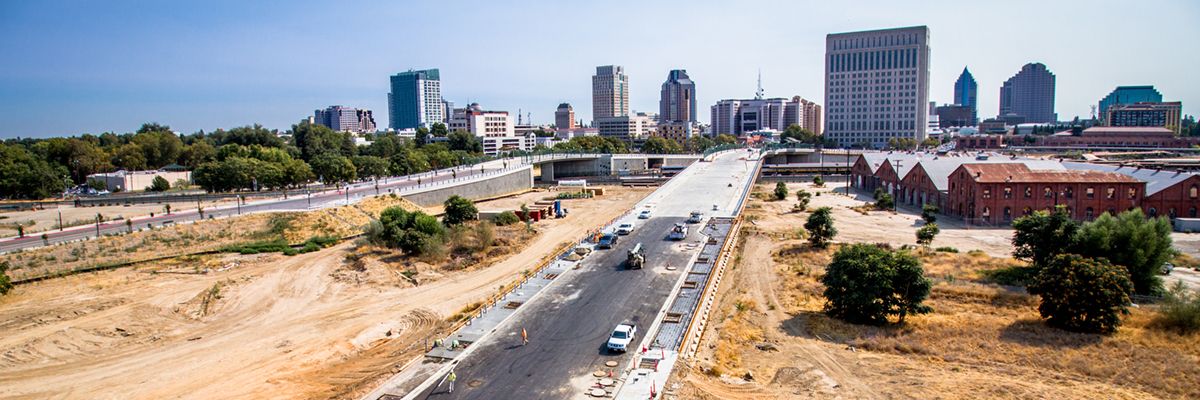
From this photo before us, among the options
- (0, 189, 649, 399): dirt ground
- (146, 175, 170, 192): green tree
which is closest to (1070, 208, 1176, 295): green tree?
(0, 189, 649, 399): dirt ground

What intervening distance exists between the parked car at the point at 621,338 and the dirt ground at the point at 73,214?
1958 inches

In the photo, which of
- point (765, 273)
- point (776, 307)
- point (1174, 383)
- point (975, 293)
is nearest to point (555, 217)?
point (765, 273)

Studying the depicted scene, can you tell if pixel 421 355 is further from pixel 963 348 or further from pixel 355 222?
pixel 355 222

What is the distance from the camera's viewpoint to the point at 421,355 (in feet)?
87.6

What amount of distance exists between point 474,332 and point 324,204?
1555 inches

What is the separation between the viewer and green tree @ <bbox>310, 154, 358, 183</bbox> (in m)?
86.5

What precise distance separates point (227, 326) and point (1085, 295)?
41011 millimetres

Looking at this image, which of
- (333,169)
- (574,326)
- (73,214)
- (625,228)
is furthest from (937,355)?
(333,169)

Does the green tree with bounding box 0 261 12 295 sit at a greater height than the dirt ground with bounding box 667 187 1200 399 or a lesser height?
greater

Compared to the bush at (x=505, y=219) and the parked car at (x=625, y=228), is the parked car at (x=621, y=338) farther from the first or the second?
the bush at (x=505, y=219)

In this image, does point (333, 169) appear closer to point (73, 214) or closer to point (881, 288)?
point (73, 214)

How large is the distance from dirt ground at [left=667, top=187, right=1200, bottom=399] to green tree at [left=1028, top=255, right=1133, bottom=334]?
73 cm

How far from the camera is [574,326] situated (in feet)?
96.4

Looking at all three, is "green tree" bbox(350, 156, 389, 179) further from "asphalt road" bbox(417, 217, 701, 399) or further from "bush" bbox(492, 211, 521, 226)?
"asphalt road" bbox(417, 217, 701, 399)
